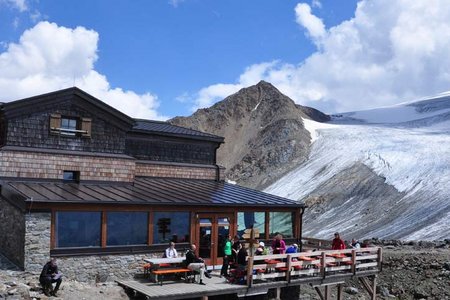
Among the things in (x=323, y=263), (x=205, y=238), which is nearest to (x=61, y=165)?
(x=205, y=238)

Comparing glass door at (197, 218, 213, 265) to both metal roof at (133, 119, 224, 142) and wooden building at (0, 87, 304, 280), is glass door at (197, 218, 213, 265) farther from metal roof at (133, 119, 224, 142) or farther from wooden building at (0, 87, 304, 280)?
metal roof at (133, 119, 224, 142)

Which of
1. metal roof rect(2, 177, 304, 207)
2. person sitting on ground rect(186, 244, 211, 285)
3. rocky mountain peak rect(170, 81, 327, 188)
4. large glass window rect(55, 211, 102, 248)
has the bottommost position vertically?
person sitting on ground rect(186, 244, 211, 285)

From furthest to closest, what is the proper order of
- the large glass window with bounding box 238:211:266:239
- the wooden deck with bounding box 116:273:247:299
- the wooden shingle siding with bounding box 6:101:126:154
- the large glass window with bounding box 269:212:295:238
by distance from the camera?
1. the large glass window with bounding box 269:212:295:238
2. the large glass window with bounding box 238:211:266:239
3. the wooden shingle siding with bounding box 6:101:126:154
4. the wooden deck with bounding box 116:273:247:299

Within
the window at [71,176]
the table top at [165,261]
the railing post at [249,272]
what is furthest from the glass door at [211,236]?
the window at [71,176]

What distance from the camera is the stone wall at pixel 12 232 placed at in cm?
1689

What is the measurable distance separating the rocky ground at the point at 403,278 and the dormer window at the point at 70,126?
5957 millimetres

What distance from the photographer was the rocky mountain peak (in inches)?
3024

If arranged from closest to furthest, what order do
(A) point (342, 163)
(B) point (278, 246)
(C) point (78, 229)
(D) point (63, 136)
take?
(C) point (78, 229) → (B) point (278, 246) → (D) point (63, 136) → (A) point (342, 163)

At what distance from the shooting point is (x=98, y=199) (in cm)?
1825

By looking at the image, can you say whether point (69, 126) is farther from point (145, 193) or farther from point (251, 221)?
point (251, 221)

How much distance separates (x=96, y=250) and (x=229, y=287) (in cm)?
453

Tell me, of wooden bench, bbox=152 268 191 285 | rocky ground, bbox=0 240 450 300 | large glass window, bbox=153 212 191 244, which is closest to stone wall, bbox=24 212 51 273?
rocky ground, bbox=0 240 450 300

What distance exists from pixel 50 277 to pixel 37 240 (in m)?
1.83

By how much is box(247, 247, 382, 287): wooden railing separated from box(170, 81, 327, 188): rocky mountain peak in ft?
160
